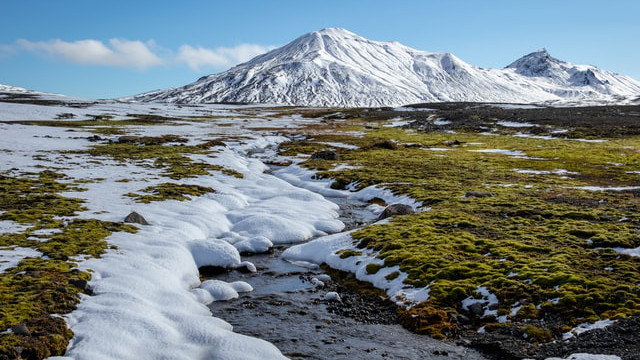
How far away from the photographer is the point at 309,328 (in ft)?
55.2

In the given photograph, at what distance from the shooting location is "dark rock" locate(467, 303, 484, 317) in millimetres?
17578

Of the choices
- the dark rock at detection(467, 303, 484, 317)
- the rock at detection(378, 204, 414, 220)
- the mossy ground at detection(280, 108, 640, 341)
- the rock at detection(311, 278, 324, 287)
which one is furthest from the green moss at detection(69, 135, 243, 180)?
the dark rock at detection(467, 303, 484, 317)

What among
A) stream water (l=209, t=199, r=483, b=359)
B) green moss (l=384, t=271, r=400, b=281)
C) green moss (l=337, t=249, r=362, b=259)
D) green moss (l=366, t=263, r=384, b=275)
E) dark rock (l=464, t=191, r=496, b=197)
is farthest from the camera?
dark rock (l=464, t=191, r=496, b=197)

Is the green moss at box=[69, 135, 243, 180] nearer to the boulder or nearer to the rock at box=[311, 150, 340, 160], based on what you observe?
the rock at box=[311, 150, 340, 160]

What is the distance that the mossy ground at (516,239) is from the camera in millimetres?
17188

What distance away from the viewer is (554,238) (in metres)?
25.2

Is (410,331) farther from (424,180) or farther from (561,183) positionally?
(561,183)

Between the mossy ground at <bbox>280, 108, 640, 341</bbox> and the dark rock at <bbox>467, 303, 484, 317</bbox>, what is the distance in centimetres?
41

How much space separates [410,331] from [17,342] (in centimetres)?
1294

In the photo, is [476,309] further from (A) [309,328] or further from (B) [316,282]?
(B) [316,282]

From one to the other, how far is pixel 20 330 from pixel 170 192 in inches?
971

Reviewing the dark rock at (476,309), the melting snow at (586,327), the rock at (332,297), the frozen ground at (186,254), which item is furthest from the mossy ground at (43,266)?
the melting snow at (586,327)

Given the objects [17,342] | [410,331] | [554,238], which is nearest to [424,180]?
[554,238]

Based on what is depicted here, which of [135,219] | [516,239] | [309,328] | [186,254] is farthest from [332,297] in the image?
[135,219]
